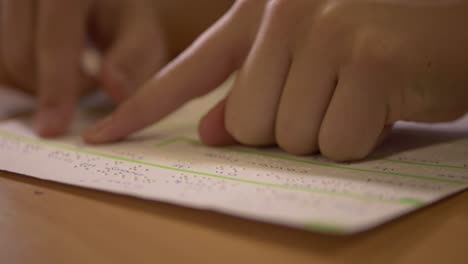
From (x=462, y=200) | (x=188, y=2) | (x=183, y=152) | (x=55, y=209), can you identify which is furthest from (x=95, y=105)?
(x=462, y=200)

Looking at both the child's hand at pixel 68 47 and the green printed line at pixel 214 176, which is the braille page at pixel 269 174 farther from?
the child's hand at pixel 68 47

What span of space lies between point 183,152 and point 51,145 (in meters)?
0.16

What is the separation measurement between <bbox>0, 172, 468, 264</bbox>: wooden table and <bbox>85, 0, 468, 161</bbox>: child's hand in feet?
0.33

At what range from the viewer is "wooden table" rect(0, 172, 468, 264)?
0.26 meters

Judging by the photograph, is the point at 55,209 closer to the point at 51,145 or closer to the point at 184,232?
the point at 184,232

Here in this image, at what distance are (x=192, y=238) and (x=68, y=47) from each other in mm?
486

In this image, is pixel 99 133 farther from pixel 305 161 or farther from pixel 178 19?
pixel 178 19

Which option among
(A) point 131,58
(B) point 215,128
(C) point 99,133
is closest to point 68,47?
(A) point 131,58

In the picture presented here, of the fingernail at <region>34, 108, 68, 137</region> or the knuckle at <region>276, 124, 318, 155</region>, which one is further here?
the fingernail at <region>34, 108, 68, 137</region>

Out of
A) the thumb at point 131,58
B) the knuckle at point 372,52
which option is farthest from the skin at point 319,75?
the thumb at point 131,58

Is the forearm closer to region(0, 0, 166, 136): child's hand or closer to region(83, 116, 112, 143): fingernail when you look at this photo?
region(0, 0, 166, 136): child's hand

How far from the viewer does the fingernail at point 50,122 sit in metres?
0.58

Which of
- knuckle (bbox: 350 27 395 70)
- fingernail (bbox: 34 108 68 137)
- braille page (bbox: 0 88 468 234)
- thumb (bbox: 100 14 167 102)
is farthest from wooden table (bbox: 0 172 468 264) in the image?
thumb (bbox: 100 14 167 102)

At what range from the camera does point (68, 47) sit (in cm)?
67
